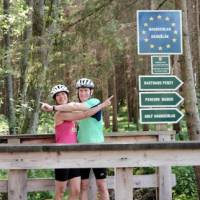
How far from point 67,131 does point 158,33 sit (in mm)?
2326

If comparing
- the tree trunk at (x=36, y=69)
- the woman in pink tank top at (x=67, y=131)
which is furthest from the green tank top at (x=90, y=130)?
the tree trunk at (x=36, y=69)

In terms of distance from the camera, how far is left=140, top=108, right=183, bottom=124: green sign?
23.1 feet

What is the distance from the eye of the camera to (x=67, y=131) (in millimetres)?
5852

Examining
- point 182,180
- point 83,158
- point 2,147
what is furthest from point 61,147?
point 182,180

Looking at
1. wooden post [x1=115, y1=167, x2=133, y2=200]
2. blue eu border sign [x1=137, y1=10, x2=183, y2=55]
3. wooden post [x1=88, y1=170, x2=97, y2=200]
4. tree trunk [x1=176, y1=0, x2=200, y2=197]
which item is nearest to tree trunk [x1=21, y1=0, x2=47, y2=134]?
tree trunk [x1=176, y1=0, x2=200, y2=197]

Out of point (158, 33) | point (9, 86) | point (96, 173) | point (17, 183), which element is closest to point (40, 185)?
point (96, 173)

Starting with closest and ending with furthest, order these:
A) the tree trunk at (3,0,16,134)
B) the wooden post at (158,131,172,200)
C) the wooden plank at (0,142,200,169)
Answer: the wooden plank at (0,142,200,169), the wooden post at (158,131,172,200), the tree trunk at (3,0,16,134)

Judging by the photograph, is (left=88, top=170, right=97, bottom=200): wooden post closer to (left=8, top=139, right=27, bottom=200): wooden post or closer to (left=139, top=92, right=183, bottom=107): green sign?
(left=139, top=92, right=183, bottom=107): green sign

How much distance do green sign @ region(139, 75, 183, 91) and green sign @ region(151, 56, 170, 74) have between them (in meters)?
0.18

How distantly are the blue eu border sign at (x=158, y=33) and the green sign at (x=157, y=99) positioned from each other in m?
0.62

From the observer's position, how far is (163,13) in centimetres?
734

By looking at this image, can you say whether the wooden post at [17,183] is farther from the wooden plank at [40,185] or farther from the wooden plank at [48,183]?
the wooden plank at [40,185]

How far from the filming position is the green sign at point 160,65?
24.0ft

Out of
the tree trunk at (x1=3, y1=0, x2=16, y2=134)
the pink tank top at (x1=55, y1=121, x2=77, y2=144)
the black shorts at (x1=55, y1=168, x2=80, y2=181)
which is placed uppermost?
the tree trunk at (x1=3, y1=0, x2=16, y2=134)
